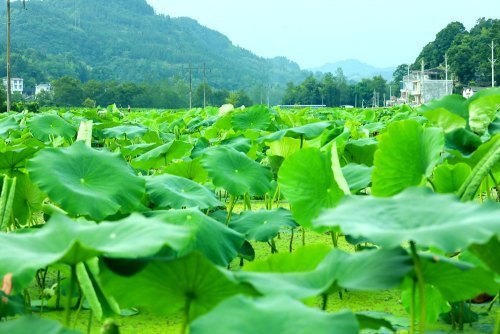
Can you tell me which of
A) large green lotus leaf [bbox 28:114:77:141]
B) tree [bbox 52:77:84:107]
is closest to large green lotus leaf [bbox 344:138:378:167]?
large green lotus leaf [bbox 28:114:77:141]

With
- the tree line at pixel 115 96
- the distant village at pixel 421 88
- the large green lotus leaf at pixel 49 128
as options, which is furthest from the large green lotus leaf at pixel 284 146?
the distant village at pixel 421 88

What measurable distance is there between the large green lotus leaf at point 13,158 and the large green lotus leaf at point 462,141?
1.02 m

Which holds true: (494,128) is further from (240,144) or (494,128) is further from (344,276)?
(344,276)

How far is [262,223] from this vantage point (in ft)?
5.39

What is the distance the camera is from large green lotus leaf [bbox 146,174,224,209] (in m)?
1.50

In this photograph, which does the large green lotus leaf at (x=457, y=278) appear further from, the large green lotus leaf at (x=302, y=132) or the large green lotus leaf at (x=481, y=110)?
the large green lotus leaf at (x=302, y=132)

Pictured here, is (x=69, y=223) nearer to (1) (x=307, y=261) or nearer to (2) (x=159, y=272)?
(2) (x=159, y=272)

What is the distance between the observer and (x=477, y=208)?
657 millimetres

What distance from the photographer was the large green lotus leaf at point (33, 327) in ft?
1.82

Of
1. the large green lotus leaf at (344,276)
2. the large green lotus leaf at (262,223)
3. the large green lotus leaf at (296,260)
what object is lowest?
the large green lotus leaf at (262,223)

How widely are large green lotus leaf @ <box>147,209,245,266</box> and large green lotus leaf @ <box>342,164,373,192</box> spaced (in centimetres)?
37

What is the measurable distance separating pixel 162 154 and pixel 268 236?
36.2 inches

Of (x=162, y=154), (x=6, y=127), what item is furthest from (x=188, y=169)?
(x=6, y=127)

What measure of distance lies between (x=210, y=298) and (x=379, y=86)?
55.2 m
